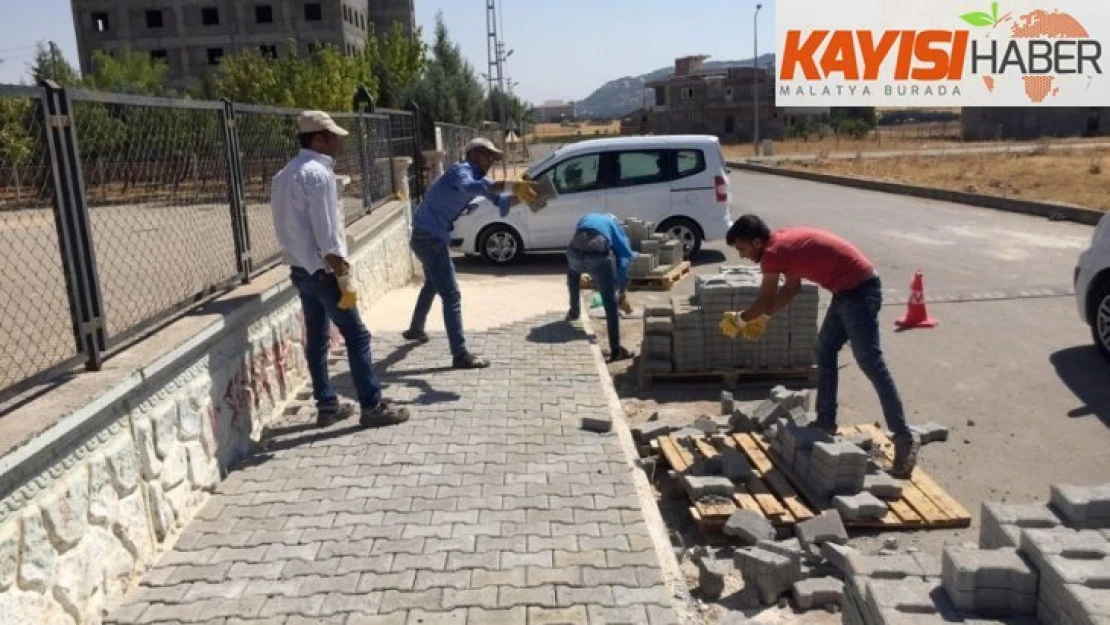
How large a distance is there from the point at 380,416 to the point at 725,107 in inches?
2869

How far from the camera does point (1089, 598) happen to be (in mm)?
2779

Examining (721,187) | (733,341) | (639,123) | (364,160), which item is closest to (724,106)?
(639,123)

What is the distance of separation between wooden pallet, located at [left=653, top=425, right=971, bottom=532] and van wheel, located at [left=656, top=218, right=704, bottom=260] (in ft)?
25.5

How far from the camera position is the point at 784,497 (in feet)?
16.6

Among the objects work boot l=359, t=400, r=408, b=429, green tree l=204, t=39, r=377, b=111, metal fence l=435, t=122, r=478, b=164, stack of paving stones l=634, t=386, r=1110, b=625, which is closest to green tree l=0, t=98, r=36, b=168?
work boot l=359, t=400, r=408, b=429

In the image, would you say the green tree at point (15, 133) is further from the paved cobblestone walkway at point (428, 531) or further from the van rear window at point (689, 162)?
the van rear window at point (689, 162)

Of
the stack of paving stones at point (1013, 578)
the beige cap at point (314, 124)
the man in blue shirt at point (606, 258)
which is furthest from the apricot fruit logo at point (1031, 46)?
the stack of paving stones at point (1013, 578)

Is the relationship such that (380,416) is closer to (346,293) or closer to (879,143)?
(346,293)

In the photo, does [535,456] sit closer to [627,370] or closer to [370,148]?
[627,370]

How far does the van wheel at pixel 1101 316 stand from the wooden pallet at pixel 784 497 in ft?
9.77

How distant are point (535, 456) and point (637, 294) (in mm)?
6290

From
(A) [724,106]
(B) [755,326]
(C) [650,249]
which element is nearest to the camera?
(B) [755,326]

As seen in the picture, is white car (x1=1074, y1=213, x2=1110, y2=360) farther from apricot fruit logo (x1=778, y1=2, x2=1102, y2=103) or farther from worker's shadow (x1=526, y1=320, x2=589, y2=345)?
apricot fruit logo (x1=778, y1=2, x2=1102, y2=103)

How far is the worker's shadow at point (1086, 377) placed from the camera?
6457 millimetres
